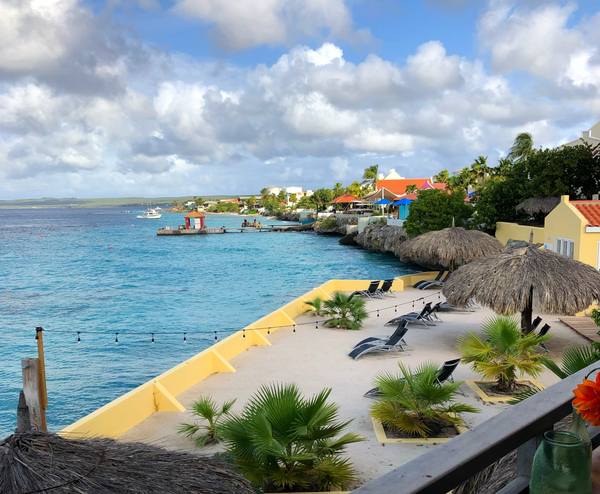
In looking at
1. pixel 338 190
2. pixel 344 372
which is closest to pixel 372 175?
pixel 338 190

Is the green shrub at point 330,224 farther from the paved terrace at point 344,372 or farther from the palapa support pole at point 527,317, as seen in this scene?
the palapa support pole at point 527,317

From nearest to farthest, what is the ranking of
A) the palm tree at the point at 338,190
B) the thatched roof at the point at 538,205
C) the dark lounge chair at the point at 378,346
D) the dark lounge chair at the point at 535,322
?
the dark lounge chair at the point at 378,346 < the dark lounge chair at the point at 535,322 < the thatched roof at the point at 538,205 < the palm tree at the point at 338,190

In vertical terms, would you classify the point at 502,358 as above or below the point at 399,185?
below

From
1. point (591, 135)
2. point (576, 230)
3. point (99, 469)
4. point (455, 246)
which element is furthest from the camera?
point (591, 135)

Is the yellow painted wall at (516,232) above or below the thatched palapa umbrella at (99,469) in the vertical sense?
above

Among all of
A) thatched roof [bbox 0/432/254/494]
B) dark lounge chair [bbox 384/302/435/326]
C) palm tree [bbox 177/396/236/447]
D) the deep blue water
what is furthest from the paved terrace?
the deep blue water

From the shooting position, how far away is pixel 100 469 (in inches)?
168

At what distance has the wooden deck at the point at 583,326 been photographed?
1212 centimetres

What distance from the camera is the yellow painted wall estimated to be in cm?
2138

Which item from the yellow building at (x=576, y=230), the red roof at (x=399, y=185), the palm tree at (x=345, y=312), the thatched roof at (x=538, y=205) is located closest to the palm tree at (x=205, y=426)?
the palm tree at (x=345, y=312)

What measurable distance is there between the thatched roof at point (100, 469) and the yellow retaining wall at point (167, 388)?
6.79ft

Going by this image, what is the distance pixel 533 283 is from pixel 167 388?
→ 812cm

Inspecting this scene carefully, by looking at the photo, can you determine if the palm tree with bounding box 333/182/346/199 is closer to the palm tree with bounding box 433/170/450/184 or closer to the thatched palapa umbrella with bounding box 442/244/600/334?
the palm tree with bounding box 433/170/450/184

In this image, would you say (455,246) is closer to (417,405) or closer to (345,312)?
(345,312)
